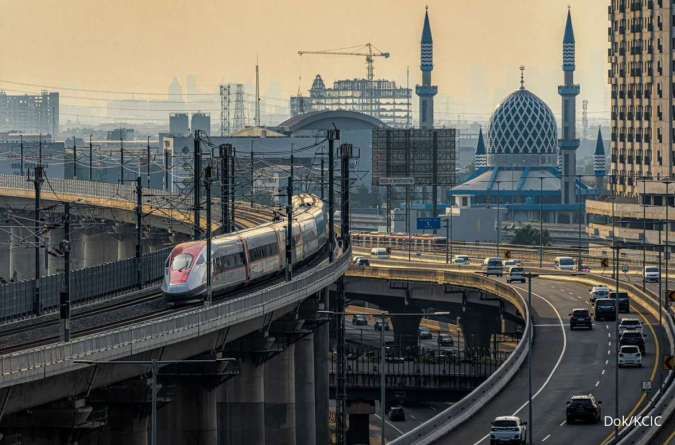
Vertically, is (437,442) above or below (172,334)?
below

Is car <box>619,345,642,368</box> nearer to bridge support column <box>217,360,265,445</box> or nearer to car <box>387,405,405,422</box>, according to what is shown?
bridge support column <box>217,360,265,445</box>

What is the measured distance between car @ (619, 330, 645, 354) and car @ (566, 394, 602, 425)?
2340 centimetres

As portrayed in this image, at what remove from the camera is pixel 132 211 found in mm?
172125

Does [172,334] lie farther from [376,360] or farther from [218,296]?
[376,360]

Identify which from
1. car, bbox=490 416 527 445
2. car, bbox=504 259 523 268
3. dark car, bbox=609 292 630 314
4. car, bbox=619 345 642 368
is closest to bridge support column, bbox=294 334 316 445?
car, bbox=619 345 642 368

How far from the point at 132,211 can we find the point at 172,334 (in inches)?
3919

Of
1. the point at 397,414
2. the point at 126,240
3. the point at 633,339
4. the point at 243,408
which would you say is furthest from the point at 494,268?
the point at 243,408

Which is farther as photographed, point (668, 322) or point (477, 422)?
point (668, 322)

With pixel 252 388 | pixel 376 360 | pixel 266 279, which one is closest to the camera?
pixel 252 388

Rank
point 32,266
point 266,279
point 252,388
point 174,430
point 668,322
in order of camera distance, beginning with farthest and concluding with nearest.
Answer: point 32,266
point 668,322
point 266,279
point 252,388
point 174,430

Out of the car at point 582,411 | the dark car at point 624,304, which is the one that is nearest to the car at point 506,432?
the car at point 582,411

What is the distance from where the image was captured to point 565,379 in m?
106

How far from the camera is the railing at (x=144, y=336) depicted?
196ft

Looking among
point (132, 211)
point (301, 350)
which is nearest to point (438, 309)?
point (132, 211)
